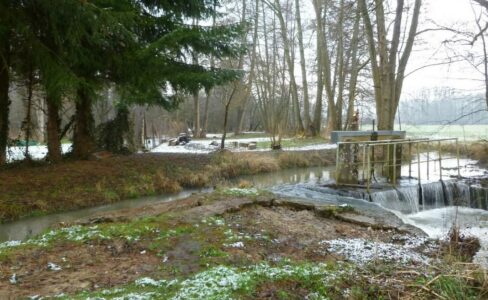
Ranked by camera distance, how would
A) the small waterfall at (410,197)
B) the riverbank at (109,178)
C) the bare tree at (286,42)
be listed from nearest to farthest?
1. the riverbank at (109,178)
2. the small waterfall at (410,197)
3. the bare tree at (286,42)

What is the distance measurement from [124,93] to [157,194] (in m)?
3.49

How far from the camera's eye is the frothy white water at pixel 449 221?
26.8 ft

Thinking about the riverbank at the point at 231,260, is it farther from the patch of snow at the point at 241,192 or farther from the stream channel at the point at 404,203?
the stream channel at the point at 404,203

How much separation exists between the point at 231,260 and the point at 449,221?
660cm

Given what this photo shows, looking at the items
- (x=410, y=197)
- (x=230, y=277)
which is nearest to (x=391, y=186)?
(x=410, y=197)

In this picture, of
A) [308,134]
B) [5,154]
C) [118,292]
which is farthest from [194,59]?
[308,134]

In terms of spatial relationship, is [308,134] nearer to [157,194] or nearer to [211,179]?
[211,179]

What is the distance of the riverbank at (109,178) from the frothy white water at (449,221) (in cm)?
753

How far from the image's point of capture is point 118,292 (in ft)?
14.2

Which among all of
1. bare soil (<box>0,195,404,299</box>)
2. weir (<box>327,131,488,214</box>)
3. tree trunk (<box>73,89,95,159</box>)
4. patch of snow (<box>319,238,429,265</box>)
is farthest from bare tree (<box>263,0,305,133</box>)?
patch of snow (<box>319,238,429,265</box>)

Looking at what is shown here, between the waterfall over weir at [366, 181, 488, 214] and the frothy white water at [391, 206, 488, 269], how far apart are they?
47 cm

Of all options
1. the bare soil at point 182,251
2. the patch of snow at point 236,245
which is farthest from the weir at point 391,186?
the patch of snow at point 236,245

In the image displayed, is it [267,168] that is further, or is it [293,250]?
[267,168]

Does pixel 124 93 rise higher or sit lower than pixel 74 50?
lower
